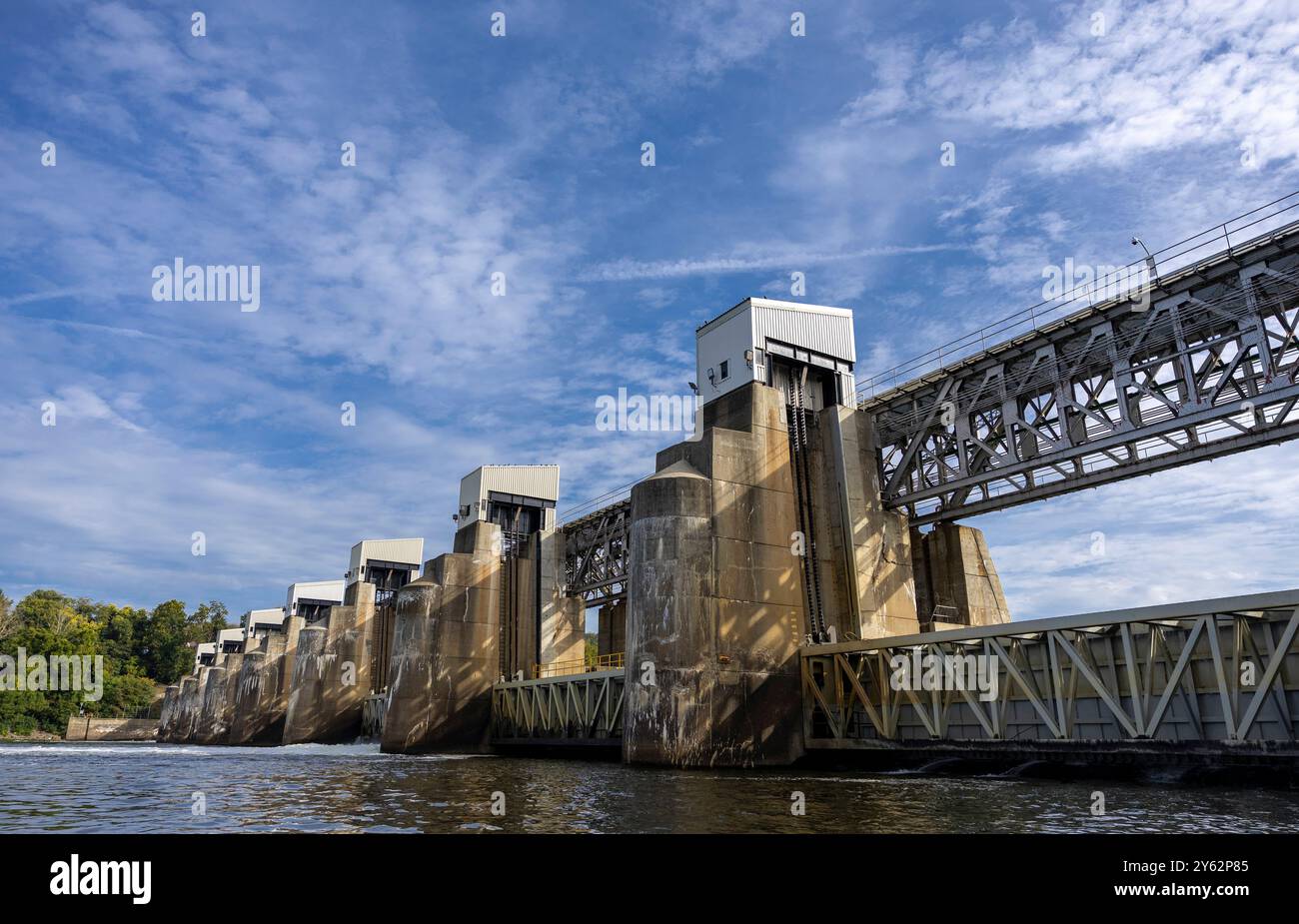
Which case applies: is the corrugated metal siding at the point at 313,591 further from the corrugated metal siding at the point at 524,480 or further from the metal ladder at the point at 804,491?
the metal ladder at the point at 804,491

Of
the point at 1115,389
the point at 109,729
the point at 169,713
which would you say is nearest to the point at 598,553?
the point at 1115,389

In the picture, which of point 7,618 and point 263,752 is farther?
point 7,618

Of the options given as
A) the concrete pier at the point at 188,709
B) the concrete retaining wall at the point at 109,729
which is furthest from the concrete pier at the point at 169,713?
the concrete retaining wall at the point at 109,729

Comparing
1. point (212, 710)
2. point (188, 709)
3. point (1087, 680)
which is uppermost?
point (1087, 680)

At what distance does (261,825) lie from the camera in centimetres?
1353

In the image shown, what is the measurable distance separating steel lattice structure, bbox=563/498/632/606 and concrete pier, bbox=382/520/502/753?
5561 mm

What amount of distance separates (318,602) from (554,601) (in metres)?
38.7

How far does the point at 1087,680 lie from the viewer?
22.1m

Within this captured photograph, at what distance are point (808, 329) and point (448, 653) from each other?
28507 millimetres

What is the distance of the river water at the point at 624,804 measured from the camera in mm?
13266

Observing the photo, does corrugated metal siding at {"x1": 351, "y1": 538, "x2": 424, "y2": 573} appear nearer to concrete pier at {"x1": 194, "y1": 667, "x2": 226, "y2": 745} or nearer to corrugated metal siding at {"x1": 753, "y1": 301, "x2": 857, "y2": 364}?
concrete pier at {"x1": 194, "y1": 667, "x2": 226, "y2": 745}

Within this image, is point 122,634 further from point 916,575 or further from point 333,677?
point 916,575

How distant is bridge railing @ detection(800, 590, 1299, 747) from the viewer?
18797 millimetres
